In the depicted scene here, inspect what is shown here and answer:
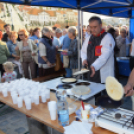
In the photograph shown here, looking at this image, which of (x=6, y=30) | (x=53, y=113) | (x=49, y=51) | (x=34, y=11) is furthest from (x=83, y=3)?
(x=34, y=11)

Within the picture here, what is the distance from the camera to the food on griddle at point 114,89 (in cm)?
118

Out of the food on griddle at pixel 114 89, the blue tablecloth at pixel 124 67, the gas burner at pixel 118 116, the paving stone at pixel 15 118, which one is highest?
the food on griddle at pixel 114 89

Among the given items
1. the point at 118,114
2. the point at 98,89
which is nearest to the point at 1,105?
the point at 98,89

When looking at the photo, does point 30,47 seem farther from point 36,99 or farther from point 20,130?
point 36,99

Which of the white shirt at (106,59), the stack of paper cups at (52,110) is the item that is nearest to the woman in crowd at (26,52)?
the white shirt at (106,59)

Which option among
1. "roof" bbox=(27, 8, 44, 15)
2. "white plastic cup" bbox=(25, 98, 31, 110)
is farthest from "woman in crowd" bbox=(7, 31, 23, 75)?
"roof" bbox=(27, 8, 44, 15)

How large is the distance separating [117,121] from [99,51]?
1449mm

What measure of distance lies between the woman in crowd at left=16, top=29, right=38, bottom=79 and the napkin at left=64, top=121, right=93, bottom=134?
296 centimetres

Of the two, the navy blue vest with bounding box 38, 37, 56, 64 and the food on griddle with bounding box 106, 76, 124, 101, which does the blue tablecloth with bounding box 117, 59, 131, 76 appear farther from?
the food on griddle with bounding box 106, 76, 124, 101

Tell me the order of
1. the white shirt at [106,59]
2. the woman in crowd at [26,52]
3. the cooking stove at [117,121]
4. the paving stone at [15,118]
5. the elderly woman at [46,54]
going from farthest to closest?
the woman in crowd at [26,52] < the elderly woman at [46,54] < the paving stone at [15,118] < the white shirt at [106,59] < the cooking stove at [117,121]

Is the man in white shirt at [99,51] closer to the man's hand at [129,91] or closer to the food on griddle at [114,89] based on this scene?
the man's hand at [129,91]

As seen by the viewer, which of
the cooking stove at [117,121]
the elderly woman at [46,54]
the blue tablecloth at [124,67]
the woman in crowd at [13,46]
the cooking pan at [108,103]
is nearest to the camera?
the cooking stove at [117,121]

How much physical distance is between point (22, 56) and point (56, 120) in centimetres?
291

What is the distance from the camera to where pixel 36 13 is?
384 inches
